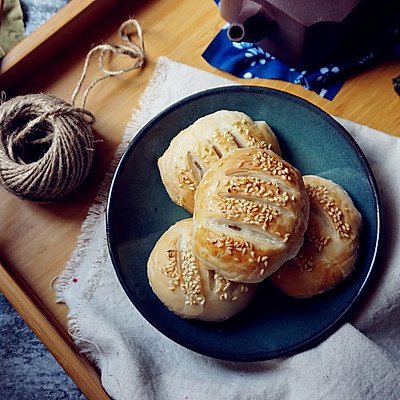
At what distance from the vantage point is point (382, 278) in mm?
1177

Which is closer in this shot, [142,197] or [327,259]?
[327,259]

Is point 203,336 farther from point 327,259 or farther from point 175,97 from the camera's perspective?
point 175,97

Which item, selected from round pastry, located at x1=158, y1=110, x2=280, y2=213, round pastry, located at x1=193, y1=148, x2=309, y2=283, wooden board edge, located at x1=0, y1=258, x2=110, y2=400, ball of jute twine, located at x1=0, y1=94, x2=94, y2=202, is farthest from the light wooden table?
round pastry, located at x1=193, y1=148, x2=309, y2=283

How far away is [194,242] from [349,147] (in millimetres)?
427

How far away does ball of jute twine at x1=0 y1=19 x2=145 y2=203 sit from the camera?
1200 mm

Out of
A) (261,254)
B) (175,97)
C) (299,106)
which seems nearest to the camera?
(261,254)

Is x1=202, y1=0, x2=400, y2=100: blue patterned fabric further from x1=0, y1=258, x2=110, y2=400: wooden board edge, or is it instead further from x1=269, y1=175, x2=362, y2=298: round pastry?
x1=0, y1=258, x2=110, y2=400: wooden board edge

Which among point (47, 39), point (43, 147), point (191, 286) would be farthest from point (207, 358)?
point (47, 39)

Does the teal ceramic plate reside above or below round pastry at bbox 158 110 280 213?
below

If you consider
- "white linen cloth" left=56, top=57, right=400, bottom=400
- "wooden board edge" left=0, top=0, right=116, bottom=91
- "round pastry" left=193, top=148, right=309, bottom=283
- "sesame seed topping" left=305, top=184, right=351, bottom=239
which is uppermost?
"wooden board edge" left=0, top=0, right=116, bottom=91

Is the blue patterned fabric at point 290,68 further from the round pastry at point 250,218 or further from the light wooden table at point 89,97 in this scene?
the round pastry at point 250,218

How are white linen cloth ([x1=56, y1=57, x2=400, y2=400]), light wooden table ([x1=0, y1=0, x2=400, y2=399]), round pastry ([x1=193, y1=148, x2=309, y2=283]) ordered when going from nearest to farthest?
round pastry ([x1=193, y1=148, x2=309, y2=283])
white linen cloth ([x1=56, y1=57, x2=400, y2=400])
light wooden table ([x1=0, y1=0, x2=400, y2=399])

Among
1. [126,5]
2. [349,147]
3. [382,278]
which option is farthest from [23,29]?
[382,278]

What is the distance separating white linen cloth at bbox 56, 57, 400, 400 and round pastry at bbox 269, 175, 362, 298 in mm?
111
